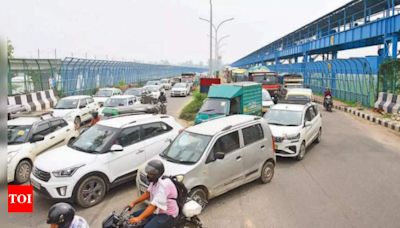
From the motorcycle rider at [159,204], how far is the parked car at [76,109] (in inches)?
456

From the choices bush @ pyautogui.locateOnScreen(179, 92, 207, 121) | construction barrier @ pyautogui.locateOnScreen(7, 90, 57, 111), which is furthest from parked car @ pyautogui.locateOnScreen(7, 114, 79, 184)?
construction barrier @ pyautogui.locateOnScreen(7, 90, 57, 111)

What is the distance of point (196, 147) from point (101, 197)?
7.54 ft

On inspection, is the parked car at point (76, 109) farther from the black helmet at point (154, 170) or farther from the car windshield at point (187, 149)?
the black helmet at point (154, 170)

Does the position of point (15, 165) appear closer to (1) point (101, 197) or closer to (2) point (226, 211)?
(1) point (101, 197)

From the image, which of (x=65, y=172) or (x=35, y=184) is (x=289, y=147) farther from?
(x=35, y=184)

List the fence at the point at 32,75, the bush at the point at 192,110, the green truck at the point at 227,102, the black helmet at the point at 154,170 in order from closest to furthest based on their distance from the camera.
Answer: the black helmet at the point at 154,170 → the green truck at the point at 227,102 → the bush at the point at 192,110 → the fence at the point at 32,75

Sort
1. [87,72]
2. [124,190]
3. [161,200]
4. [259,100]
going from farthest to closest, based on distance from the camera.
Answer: [87,72]
[259,100]
[124,190]
[161,200]

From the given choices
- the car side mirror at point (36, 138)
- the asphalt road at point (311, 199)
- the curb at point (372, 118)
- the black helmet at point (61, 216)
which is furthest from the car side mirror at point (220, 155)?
the curb at point (372, 118)

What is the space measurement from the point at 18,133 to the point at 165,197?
21.0 feet

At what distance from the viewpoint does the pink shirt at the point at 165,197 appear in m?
4.37

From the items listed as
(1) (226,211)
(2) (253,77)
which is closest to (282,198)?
(1) (226,211)

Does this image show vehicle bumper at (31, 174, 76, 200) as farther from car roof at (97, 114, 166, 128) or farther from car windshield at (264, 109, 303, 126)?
car windshield at (264, 109, 303, 126)

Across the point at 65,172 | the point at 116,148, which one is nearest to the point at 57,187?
the point at 65,172

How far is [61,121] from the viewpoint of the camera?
11.0 m
